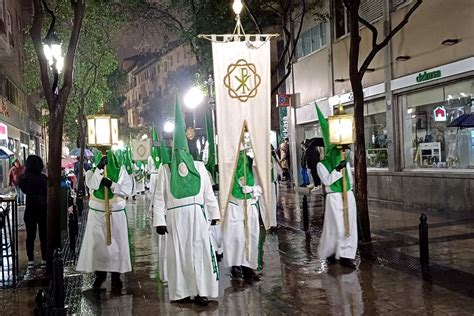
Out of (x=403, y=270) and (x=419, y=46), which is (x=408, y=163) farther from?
(x=403, y=270)

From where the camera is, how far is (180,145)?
8094 mm

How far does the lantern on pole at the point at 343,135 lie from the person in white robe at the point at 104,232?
3447 mm

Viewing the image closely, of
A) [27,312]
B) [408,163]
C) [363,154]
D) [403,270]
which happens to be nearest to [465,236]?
[363,154]

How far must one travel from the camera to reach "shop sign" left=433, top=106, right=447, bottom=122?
16523 millimetres

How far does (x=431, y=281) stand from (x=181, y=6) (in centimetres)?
1707

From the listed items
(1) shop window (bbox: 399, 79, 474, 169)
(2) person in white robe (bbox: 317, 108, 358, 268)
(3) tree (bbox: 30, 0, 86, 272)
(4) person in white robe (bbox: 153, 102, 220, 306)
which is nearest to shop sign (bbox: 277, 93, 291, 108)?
(1) shop window (bbox: 399, 79, 474, 169)

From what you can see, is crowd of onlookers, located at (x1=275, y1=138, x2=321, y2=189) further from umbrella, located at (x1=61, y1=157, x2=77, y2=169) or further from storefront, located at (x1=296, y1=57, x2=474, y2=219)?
umbrella, located at (x1=61, y1=157, x2=77, y2=169)

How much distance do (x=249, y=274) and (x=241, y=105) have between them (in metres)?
2.66

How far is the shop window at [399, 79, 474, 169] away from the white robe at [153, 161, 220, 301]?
9807 mm

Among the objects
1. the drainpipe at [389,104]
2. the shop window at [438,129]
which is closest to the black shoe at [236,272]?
the shop window at [438,129]

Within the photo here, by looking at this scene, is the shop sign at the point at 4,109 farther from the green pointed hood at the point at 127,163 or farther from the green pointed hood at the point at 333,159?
the green pointed hood at the point at 333,159

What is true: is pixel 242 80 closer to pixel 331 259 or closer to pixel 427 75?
pixel 331 259

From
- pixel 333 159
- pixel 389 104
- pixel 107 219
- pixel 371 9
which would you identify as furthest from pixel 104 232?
pixel 371 9

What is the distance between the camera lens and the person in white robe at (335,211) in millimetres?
10086
